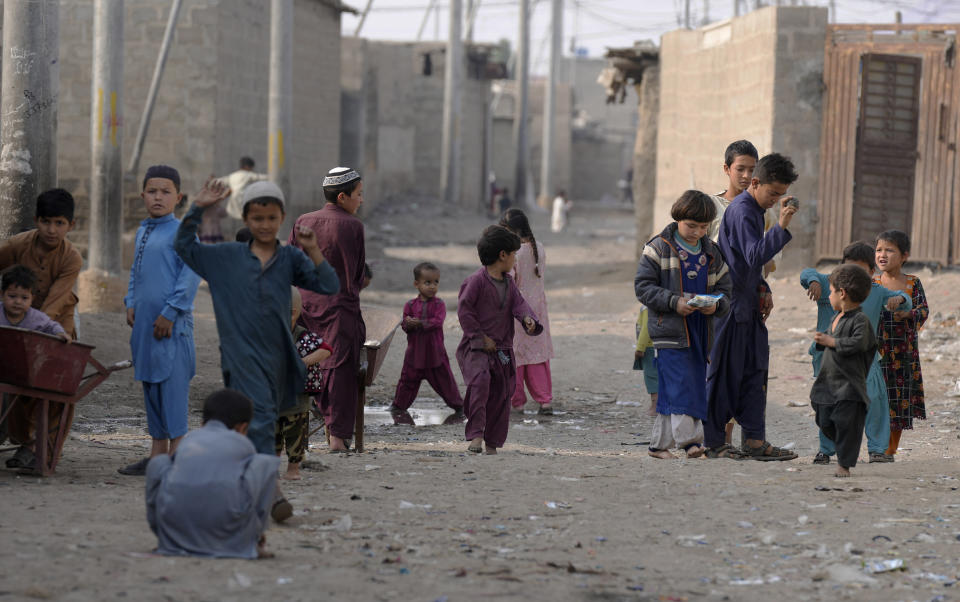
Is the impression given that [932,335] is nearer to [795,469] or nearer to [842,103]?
[842,103]

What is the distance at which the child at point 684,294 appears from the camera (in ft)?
20.4

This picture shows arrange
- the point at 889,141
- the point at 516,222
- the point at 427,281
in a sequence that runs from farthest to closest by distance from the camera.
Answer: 1. the point at 889,141
2. the point at 516,222
3. the point at 427,281

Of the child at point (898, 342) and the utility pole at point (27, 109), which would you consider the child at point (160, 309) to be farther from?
the child at point (898, 342)

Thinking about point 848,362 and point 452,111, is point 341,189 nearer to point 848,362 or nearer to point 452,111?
point 848,362

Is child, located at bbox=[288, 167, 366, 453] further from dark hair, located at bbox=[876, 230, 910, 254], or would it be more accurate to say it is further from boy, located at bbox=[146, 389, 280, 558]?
dark hair, located at bbox=[876, 230, 910, 254]

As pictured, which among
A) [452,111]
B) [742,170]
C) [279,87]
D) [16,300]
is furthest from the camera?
[452,111]

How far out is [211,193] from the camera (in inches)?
192

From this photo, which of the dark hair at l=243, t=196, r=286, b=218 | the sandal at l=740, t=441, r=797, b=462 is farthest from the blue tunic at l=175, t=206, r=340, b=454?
the sandal at l=740, t=441, r=797, b=462

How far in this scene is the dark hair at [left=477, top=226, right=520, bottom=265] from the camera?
6.89 meters

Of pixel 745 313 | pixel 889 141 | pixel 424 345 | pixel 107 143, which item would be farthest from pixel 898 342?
pixel 889 141

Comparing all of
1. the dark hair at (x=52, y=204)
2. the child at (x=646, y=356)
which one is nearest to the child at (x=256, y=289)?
the dark hair at (x=52, y=204)

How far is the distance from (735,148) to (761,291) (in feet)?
3.08

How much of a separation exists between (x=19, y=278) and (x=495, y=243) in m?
2.57

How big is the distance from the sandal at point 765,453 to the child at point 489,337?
1367 mm
